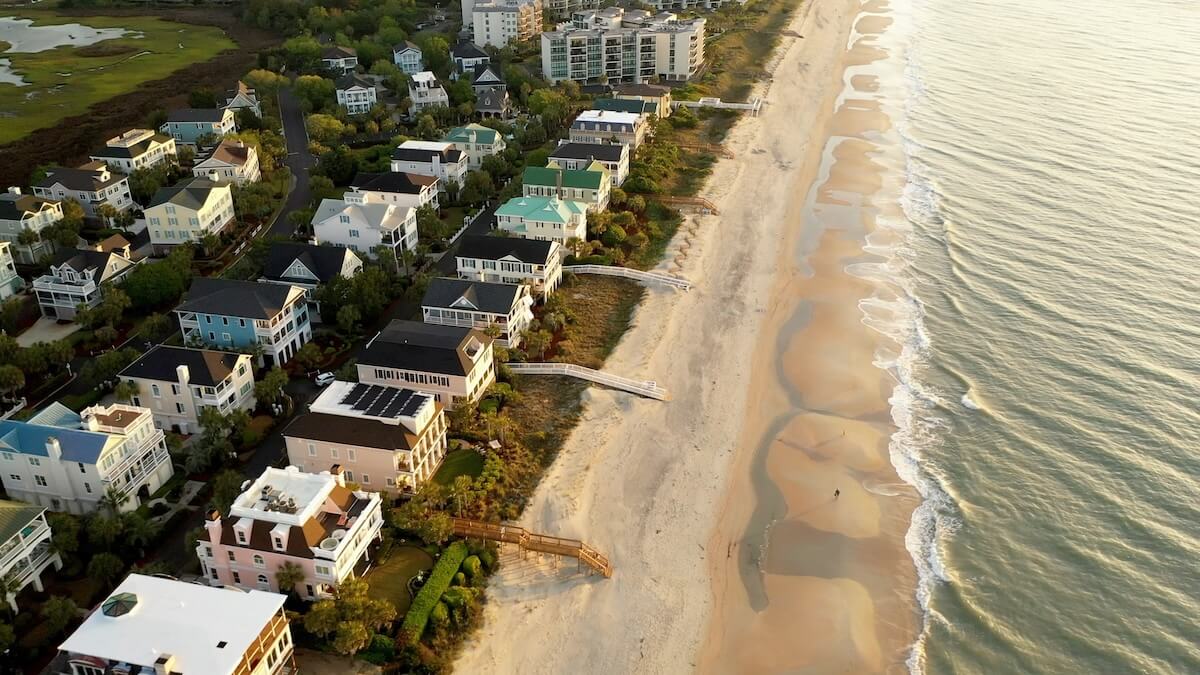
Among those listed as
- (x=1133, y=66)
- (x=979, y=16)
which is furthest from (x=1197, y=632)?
(x=979, y=16)

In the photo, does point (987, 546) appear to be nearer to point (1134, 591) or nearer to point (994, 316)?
point (1134, 591)

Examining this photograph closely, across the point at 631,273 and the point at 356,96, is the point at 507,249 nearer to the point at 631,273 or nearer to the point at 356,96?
the point at 631,273

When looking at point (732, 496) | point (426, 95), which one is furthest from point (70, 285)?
point (426, 95)

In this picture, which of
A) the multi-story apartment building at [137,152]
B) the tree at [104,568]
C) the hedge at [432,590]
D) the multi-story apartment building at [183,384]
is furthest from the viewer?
the multi-story apartment building at [137,152]

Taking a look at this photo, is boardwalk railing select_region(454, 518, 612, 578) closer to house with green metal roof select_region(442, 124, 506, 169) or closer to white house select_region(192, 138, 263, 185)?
white house select_region(192, 138, 263, 185)

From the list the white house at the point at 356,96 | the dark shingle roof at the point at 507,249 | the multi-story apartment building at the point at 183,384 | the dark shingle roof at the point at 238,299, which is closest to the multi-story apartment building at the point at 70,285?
the dark shingle roof at the point at 238,299

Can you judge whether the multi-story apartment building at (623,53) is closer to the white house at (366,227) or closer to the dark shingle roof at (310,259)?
the white house at (366,227)

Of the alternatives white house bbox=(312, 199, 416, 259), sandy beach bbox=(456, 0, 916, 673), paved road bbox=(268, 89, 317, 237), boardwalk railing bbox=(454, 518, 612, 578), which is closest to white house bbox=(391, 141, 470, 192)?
paved road bbox=(268, 89, 317, 237)

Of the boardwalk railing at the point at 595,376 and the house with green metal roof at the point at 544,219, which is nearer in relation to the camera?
the boardwalk railing at the point at 595,376
